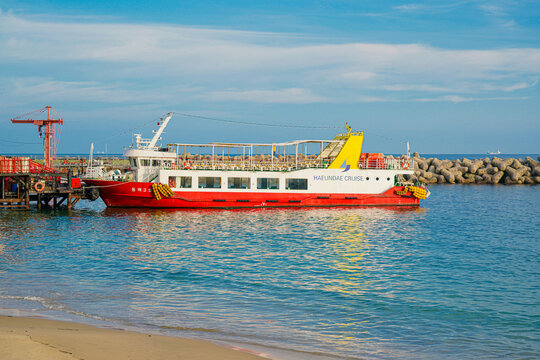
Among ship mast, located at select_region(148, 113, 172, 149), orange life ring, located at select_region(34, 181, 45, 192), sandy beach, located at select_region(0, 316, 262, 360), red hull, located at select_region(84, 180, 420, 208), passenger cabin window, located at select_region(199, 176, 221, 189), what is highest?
ship mast, located at select_region(148, 113, 172, 149)

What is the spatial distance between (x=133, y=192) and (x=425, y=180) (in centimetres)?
5691

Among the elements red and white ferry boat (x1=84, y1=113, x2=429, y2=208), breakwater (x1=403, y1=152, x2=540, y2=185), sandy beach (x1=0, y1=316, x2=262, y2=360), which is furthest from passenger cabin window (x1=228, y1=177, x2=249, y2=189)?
breakwater (x1=403, y1=152, x2=540, y2=185)

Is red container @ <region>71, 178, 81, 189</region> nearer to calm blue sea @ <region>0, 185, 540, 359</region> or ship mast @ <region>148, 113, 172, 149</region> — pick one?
calm blue sea @ <region>0, 185, 540, 359</region>

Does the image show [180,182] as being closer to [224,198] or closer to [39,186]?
[224,198]

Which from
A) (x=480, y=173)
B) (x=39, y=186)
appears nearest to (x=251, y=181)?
(x=39, y=186)

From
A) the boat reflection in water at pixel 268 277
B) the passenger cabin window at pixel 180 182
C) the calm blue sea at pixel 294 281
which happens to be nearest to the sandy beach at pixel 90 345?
the calm blue sea at pixel 294 281

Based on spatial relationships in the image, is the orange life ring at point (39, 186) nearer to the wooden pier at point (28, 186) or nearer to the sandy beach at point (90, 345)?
the wooden pier at point (28, 186)

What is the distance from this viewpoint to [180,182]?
4156 cm

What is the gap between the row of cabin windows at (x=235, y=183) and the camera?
136 ft

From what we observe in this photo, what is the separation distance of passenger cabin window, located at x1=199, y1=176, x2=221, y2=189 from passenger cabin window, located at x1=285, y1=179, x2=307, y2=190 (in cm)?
621

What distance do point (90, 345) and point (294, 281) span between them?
1029 cm

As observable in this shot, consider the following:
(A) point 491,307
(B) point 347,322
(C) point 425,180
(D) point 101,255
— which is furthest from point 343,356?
(C) point 425,180

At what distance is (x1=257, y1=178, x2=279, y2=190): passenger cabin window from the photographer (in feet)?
141

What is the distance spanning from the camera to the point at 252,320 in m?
14.2
